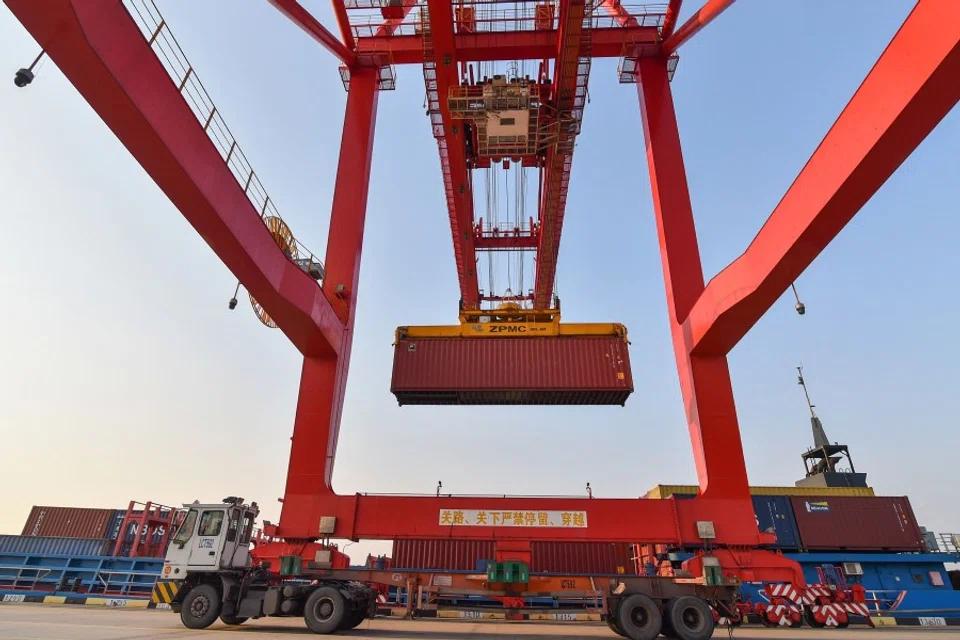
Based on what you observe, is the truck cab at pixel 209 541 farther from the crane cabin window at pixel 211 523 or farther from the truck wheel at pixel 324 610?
the truck wheel at pixel 324 610

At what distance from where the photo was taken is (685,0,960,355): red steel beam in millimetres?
5266

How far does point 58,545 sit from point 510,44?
20705mm

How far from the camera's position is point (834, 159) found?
6684 millimetres

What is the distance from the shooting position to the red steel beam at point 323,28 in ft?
36.2

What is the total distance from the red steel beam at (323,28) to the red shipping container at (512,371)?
24.8 ft

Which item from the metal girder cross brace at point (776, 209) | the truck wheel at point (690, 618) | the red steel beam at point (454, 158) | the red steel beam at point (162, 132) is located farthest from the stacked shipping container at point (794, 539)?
the red steel beam at point (162, 132)

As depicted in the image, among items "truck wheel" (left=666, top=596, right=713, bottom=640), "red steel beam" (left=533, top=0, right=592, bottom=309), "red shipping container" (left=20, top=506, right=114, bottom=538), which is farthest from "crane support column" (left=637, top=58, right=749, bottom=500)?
"red shipping container" (left=20, top=506, right=114, bottom=538)

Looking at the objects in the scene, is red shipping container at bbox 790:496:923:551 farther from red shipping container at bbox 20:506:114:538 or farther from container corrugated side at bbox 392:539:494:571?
red shipping container at bbox 20:506:114:538

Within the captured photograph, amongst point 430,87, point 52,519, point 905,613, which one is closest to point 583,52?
A: point 430,87

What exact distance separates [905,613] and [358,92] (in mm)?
21642

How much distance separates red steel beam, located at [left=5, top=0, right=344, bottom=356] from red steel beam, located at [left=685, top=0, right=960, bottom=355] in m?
7.96

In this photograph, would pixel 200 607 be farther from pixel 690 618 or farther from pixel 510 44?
pixel 510 44

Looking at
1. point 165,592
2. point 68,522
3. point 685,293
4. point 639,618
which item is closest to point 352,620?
point 165,592

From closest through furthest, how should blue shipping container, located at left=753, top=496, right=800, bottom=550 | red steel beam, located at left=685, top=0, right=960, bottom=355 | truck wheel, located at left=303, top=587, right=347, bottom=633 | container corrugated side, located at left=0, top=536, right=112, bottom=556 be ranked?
red steel beam, located at left=685, top=0, right=960, bottom=355
truck wheel, located at left=303, top=587, right=347, bottom=633
container corrugated side, located at left=0, top=536, right=112, bottom=556
blue shipping container, located at left=753, top=496, right=800, bottom=550
